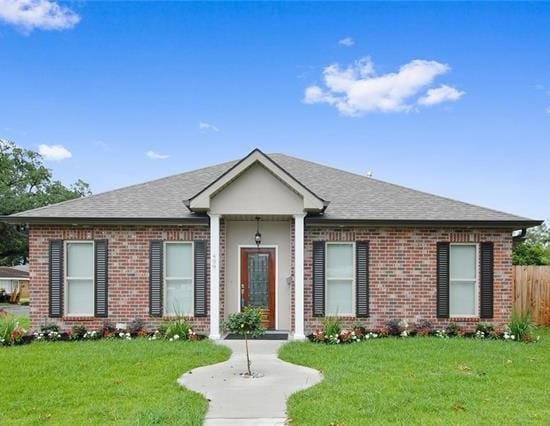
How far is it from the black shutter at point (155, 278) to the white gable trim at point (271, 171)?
60.9 inches

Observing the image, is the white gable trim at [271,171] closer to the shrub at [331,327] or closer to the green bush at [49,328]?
the shrub at [331,327]

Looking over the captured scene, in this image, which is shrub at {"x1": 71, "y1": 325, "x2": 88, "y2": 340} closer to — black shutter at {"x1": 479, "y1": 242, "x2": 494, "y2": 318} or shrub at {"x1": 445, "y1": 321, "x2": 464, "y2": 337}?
shrub at {"x1": 445, "y1": 321, "x2": 464, "y2": 337}

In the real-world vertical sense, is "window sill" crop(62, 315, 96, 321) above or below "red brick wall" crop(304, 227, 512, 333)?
below

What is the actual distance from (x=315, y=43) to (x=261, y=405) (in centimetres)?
1245

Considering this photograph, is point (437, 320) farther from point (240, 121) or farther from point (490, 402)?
point (240, 121)

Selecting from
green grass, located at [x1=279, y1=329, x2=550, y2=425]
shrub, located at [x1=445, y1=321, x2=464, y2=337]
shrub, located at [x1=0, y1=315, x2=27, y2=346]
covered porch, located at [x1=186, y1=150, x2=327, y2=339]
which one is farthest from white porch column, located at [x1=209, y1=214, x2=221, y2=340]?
shrub, located at [x1=445, y1=321, x2=464, y2=337]

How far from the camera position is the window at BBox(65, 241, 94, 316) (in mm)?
12109

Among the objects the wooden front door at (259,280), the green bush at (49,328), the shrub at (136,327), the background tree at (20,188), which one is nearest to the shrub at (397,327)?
the wooden front door at (259,280)

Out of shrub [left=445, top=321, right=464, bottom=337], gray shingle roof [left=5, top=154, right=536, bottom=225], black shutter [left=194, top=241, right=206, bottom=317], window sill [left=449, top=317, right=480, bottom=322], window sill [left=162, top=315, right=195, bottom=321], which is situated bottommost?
shrub [left=445, top=321, right=464, bottom=337]

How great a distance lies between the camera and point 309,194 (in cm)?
1141

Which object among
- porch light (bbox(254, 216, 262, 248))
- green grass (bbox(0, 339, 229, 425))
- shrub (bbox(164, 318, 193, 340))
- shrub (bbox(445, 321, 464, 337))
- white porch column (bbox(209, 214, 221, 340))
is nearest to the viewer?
green grass (bbox(0, 339, 229, 425))

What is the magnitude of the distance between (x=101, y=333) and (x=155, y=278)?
1.77m

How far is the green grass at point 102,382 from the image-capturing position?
6020 millimetres

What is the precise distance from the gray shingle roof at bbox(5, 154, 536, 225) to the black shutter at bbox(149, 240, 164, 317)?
0.84 meters
